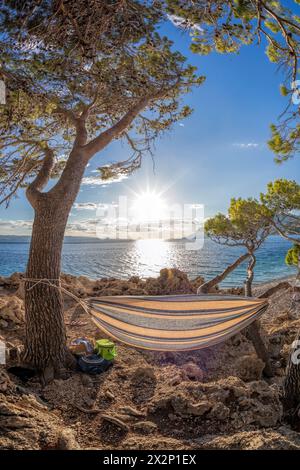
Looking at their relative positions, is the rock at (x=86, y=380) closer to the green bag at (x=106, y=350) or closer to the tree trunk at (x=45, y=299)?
the tree trunk at (x=45, y=299)

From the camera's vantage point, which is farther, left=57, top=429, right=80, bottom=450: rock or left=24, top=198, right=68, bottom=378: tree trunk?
left=24, top=198, right=68, bottom=378: tree trunk

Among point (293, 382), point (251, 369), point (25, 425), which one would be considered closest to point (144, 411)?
point (25, 425)

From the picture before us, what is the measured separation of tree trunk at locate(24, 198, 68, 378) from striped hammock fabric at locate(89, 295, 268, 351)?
610 mm

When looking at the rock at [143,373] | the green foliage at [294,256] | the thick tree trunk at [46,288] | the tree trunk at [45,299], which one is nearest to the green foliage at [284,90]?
the thick tree trunk at [46,288]

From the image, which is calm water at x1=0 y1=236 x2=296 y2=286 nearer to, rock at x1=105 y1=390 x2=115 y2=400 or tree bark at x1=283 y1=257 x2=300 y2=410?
tree bark at x1=283 y1=257 x2=300 y2=410

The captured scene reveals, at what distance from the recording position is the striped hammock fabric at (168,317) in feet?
7.49

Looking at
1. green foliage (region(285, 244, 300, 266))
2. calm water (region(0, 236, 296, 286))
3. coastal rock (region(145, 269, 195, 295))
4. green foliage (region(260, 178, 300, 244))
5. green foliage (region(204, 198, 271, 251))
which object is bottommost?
calm water (region(0, 236, 296, 286))

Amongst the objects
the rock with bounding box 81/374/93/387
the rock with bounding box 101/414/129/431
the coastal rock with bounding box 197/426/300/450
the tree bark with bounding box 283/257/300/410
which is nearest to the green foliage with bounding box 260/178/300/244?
the tree bark with bounding box 283/257/300/410

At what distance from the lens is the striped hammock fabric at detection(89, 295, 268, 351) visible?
2.28 metres

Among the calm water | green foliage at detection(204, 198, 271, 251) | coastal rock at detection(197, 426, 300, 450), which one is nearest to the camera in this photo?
coastal rock at detection(197, 426, 300, 450)

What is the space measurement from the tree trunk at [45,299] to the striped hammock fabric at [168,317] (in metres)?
0.61

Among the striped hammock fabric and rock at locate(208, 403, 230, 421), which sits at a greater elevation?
the striped hammock fabric

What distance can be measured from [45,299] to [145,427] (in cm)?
139
